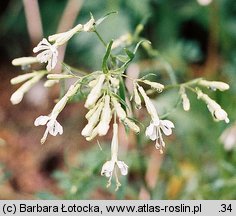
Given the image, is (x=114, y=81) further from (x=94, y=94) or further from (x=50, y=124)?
(x=50, y=124)

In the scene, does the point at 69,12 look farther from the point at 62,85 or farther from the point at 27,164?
the point at 62,85

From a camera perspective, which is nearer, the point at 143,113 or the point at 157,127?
the point at 157,127

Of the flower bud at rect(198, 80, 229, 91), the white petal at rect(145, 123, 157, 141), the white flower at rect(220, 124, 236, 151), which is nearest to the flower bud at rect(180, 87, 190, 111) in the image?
the flower bud at rect(198, 80, 229, 91)

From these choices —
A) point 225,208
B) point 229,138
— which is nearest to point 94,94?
point 225,208

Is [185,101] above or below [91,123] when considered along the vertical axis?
below

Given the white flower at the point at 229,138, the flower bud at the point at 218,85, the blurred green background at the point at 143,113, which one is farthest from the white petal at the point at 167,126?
the white flower at the point at 229,138

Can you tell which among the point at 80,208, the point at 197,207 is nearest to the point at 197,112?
the point at 197,207

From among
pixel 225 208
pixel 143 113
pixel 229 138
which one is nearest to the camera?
pixel 225 208

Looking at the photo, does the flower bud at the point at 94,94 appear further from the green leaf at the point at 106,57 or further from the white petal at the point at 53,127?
the white petal at the point at 53,127
